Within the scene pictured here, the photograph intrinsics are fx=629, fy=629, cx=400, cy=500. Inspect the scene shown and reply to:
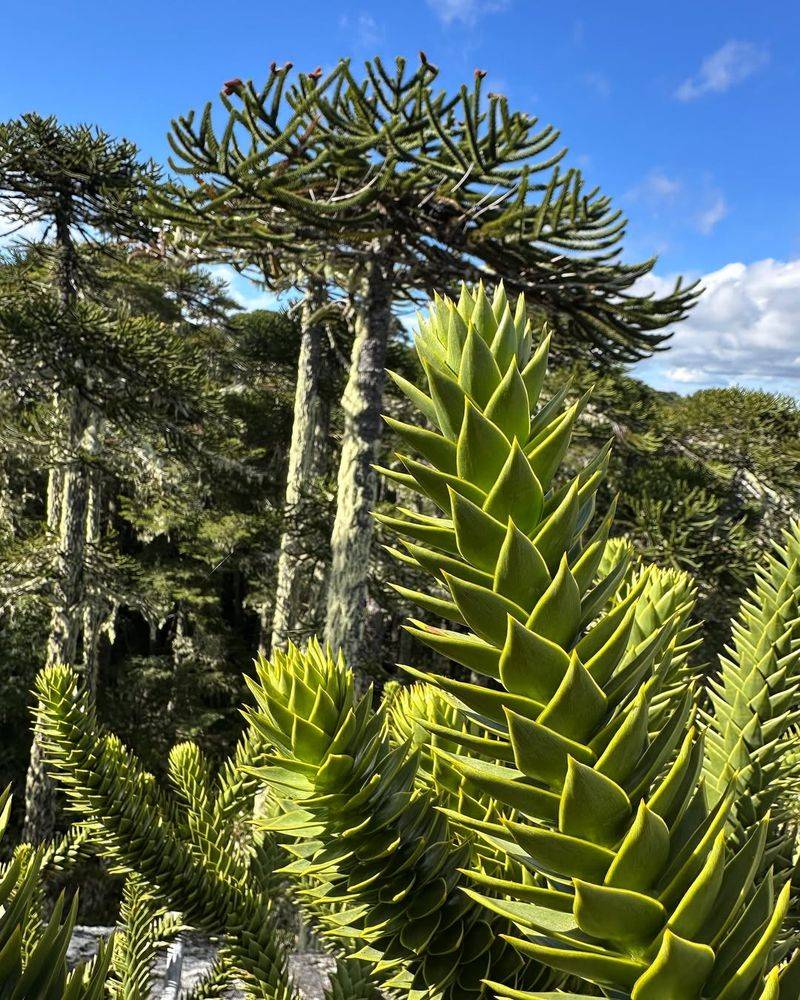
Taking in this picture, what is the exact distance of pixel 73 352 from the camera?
25.4 ft

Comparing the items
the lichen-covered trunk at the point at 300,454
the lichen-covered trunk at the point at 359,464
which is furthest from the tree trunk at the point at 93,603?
the lichen-covered trunk at the point at 359,464

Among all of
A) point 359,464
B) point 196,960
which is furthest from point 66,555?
point 196,960

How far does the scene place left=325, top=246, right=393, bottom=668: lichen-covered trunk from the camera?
6574 millimetres

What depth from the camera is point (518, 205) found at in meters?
5.16

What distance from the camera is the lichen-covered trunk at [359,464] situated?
6.57 meters

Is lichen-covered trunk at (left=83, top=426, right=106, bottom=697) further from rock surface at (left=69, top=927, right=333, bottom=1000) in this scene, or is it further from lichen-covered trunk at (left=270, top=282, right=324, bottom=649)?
rock surface at (left=69, top=927, right=333, bottom=1000)

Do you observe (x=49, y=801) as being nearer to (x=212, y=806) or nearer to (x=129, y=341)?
(x=129, y=341)

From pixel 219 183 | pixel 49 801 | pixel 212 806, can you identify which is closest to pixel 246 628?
pixel 49 801

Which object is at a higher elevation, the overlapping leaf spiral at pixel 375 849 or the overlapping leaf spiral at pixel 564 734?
the overlapping leaf spiral at pixel 564 734

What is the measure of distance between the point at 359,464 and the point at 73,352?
159 inches

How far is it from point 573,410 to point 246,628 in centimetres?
2354

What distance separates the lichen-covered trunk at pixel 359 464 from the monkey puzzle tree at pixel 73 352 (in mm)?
2578

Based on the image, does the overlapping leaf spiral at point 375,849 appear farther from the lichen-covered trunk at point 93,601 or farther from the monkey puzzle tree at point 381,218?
the lichen-covered trunk at point 93,601

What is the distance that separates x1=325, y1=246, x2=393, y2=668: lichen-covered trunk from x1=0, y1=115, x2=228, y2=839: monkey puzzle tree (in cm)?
258
